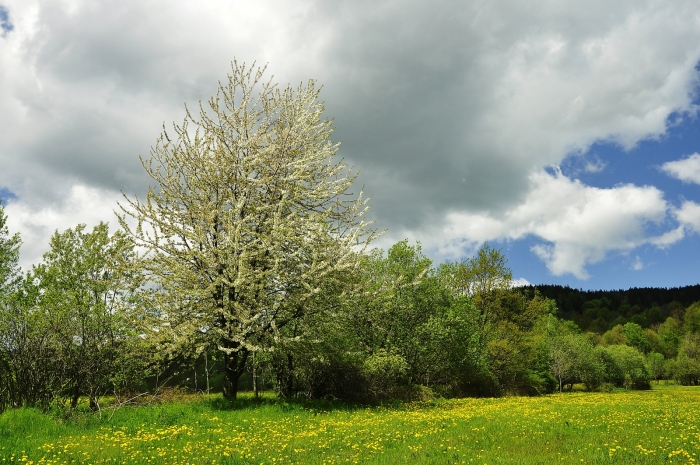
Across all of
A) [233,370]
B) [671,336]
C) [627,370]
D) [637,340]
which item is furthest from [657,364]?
[233,370]

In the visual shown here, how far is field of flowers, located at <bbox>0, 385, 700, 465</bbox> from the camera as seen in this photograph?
386 inches

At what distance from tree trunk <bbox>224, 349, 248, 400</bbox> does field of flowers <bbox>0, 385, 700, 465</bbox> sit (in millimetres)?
2500

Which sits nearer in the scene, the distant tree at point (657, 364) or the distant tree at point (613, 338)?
the distant tree at point (657, 364)

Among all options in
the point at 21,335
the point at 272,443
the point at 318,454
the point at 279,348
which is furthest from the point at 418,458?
the point at 21,335

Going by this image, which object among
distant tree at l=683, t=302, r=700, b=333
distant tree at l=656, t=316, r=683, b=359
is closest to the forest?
distant tree at l=656, t=316, r=683, b=359

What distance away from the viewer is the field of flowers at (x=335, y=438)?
9.81 m

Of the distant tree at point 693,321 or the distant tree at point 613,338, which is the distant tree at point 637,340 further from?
the distant tree at point 693,321

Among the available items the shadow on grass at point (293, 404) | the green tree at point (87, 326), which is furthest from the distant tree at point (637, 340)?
the green tree at point (87, 326)

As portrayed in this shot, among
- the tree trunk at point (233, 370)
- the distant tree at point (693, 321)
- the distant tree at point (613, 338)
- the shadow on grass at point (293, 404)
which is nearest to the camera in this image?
the shadow on grass at point (293, 404)

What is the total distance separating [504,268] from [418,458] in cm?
3860

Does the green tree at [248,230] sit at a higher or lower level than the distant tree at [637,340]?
higher

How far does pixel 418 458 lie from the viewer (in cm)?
995

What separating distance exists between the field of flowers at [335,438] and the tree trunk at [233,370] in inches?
98.4

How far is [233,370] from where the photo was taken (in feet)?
65.4
